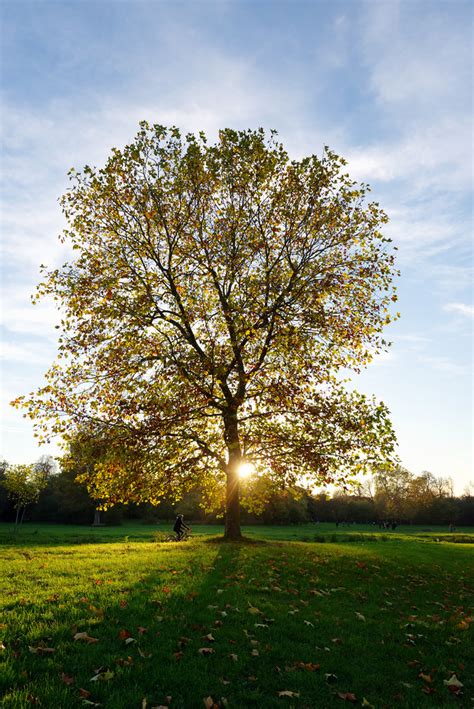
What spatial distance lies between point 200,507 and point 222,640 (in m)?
66.2

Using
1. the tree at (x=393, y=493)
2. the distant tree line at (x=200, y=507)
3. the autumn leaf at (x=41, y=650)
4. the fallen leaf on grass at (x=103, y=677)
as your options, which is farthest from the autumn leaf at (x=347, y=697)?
the tree at (x=393, y=493)

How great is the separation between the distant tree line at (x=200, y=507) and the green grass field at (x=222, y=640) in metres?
43.3

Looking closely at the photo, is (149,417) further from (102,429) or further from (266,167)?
(266,167)

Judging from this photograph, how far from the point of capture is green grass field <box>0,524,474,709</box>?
6.27 m

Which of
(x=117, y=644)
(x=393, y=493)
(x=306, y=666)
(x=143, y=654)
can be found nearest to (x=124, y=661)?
(x=143, y=654)

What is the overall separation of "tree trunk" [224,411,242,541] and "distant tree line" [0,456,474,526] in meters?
31.0

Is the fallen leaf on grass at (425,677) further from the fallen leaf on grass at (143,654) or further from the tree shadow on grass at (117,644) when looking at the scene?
the fallen leaf on grass at (143,654)

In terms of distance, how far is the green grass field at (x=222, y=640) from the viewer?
627cm

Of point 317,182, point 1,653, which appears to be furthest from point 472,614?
point 317,182

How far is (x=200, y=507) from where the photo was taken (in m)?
71.3

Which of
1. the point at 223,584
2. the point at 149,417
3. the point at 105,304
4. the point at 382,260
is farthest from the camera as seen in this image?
the point at 382,260

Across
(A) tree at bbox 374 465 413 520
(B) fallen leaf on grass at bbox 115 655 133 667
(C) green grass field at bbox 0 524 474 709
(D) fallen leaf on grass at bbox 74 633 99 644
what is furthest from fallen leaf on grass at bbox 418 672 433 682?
(A) tree at bbox 374 465 413 520

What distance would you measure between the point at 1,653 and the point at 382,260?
2061 centimetres

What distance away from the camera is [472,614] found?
42.4 feet
